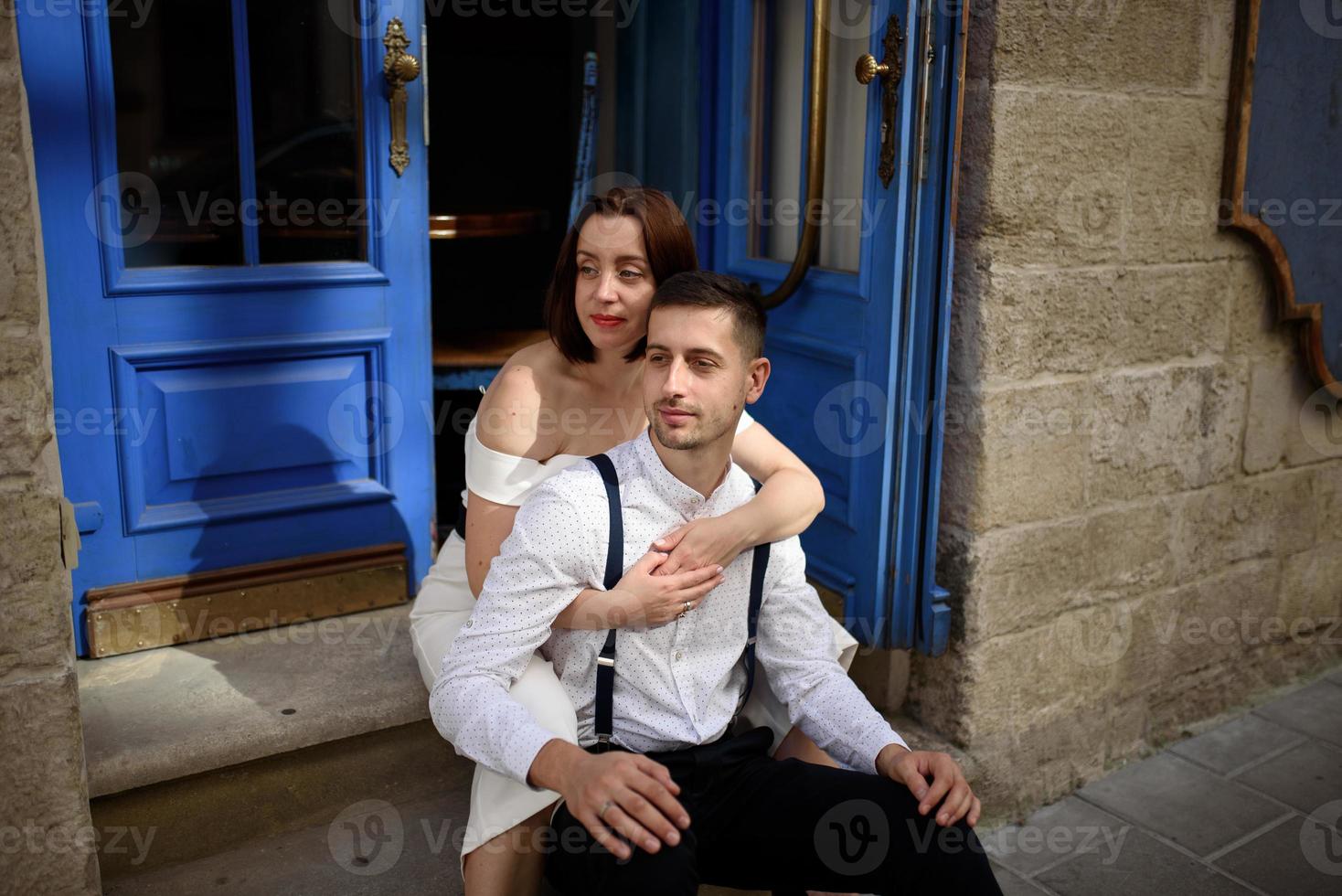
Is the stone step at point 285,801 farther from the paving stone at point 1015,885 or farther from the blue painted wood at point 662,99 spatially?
the blue painted wood at point 662,99

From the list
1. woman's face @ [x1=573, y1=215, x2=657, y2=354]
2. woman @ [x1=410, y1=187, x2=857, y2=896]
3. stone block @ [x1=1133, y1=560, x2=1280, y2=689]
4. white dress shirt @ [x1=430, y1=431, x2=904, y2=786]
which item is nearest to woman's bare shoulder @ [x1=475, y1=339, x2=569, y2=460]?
woman @ [x1=410, y1=187, x2=857, y2=896]

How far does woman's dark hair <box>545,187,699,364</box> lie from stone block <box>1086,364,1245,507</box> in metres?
1.25

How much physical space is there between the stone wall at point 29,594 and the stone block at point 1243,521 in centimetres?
268

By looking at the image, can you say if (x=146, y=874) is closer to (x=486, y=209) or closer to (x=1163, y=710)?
(x=1163, y=710)

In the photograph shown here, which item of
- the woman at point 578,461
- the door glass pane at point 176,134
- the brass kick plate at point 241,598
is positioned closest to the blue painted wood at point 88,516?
the brass kick plate at point 241,598

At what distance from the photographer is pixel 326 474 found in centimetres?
298

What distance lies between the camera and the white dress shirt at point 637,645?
74.5 inches

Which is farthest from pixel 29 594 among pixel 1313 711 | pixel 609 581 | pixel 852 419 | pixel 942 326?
pixel 1313 711

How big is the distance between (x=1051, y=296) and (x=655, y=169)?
1.44m

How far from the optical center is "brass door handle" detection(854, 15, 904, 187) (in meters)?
2.65

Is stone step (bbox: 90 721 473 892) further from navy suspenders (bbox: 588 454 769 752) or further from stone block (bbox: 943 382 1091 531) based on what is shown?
stone block (bbox: 943 382 1091 531)

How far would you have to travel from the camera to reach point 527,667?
1.98 meters

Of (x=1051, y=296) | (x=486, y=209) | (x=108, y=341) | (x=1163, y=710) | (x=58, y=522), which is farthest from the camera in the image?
(x=486, y=209)

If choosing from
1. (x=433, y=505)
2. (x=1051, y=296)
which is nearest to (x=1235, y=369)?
(x=1051, y=296)
